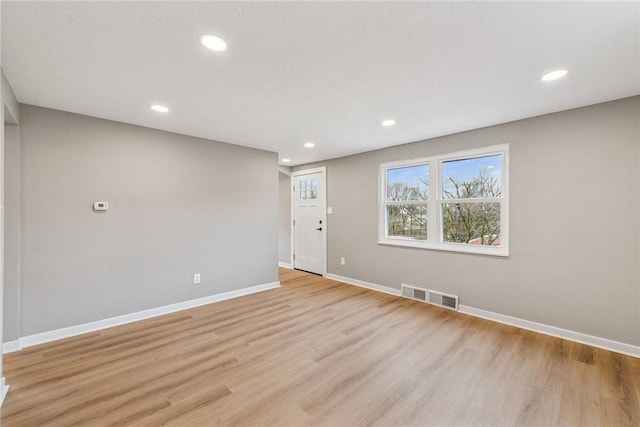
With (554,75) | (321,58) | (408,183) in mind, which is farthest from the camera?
(408,183)

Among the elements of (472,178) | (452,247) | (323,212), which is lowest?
(452,247)

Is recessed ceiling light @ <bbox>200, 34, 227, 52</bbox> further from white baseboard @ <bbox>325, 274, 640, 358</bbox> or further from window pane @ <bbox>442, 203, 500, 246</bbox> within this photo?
white baseboard @ <bbox>325, 274, 640, 358</bbox>

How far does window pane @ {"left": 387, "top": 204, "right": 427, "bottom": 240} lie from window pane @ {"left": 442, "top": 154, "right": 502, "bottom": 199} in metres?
0.45

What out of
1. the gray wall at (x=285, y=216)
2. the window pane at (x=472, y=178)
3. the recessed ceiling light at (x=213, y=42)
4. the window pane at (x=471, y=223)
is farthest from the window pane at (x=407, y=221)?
the recessed ceiling light at (x=213, y=42)

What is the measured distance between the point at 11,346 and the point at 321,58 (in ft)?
12.1

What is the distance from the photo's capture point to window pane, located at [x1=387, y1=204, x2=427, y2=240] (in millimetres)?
4056

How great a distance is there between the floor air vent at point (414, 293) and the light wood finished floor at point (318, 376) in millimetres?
671

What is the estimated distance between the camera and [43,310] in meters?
2.68

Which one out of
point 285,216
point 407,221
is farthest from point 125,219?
point 407,221

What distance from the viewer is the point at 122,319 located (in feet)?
10.2

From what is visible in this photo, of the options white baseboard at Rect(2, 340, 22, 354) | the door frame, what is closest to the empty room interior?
white baseboard at Rect(2, 340, 22, 354)

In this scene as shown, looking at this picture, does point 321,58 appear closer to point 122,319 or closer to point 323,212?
point 122,319

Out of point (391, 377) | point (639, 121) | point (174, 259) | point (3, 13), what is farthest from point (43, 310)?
point (639, 121)

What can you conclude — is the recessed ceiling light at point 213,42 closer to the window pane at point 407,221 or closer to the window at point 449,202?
the window at point 449,202
